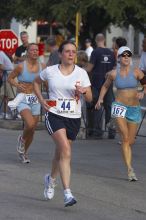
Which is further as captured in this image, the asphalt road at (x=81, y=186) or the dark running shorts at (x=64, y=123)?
the dark running shorts at (x=64, y=123)

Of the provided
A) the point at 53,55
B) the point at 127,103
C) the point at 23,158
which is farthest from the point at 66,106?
the point at 53,55

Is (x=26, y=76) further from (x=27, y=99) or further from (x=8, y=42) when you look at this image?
(x=8, y=42)

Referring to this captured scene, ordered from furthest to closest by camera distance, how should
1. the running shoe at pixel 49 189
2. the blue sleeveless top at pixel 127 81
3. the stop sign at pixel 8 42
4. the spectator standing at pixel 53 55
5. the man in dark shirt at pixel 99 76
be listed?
the stop sign at pixel 8 42 → the spectator standing at pixel 53 55 → the man in dark shirt at pixel 99 76 → the blue sleeveless top at pixel 127 81 → the running shoe at pixel 49 189

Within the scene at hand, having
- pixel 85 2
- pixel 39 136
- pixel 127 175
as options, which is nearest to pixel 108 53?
pixel 39 136

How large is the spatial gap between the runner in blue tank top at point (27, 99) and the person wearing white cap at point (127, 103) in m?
1.61

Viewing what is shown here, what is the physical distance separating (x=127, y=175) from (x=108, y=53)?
190 inches

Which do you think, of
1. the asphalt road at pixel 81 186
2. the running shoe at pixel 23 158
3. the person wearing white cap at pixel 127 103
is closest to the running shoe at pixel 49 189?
the asphalt road at pixel 81 186

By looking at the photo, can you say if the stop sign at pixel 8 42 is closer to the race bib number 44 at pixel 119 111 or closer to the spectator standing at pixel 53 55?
the spectator standing at pixel 53 55

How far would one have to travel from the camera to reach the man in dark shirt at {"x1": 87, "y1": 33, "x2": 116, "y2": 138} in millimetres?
16188

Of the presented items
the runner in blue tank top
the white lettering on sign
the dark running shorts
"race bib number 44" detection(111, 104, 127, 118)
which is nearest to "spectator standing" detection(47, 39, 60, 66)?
the white lettering on sign

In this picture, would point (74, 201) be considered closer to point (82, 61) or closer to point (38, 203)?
point (38, 203)

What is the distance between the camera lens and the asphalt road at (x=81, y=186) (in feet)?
29.6

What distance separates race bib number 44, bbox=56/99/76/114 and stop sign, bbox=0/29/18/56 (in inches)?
502

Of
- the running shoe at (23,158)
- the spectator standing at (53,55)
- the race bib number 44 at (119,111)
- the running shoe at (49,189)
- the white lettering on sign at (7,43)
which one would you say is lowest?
the running shoe at (23,158)
